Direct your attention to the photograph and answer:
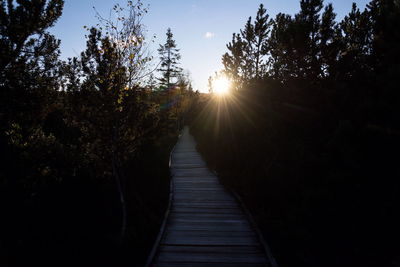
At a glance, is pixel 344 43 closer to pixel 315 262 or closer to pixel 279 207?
pixel 279 207

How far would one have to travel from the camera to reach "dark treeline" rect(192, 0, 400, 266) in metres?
6.38

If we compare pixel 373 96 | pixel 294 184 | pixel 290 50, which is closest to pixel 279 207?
pixel 294 184

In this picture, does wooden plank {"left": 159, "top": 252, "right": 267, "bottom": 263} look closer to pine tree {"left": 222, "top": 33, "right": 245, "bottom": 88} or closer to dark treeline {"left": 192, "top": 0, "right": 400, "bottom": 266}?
dark treeline {"left": 192, "top": 0, "right": 400, "bottom": 266}

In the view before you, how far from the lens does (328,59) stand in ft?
41.7

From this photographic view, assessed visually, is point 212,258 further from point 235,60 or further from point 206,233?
point 235,60

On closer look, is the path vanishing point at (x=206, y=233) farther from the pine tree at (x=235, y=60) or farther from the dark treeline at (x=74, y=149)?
the pine tree at (x=235, y=60)

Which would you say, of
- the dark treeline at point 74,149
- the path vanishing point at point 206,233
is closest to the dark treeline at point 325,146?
the path vanishing point at point 206,233

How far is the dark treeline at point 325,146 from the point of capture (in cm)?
638

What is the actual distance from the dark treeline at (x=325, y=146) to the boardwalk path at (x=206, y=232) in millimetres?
795

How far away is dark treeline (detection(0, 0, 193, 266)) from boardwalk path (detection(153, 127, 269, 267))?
82 centimetres

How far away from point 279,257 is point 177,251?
2878 millimetres

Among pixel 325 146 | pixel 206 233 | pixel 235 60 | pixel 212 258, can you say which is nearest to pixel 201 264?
pixel 212 258

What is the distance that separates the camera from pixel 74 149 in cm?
794

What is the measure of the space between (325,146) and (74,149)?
28.0 ft
